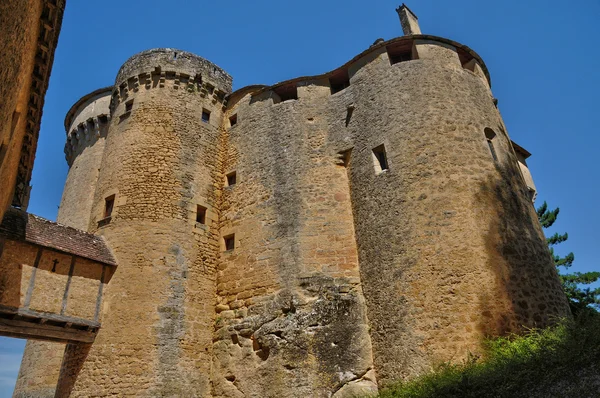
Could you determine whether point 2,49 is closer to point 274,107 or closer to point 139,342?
point 139,342

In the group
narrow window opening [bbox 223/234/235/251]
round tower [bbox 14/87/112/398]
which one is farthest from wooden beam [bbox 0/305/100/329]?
round tower [bbox 14/87/112/398]

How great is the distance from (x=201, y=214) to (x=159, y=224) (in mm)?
1726

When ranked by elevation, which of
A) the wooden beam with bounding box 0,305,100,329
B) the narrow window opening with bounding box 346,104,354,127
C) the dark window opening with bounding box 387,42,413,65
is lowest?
the wooden beam with bounding box 0,305,100,329

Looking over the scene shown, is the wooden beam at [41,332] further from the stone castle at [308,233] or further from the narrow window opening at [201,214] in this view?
the narrow window opening at [201,214]

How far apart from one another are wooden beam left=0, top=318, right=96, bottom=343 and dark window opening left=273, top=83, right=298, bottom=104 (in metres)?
9.75

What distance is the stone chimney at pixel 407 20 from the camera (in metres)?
15.9

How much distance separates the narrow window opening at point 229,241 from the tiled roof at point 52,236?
A: 11.2 feet

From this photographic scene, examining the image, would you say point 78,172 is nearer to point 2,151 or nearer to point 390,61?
point 2,151

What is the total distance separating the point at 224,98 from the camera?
16312mm

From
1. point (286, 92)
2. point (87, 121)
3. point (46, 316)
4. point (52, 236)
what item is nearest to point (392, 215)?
point (286, 92)

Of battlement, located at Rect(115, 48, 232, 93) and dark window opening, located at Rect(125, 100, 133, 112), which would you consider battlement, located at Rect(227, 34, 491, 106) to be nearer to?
battlement, located at Rect(115, 48, 232, 93)

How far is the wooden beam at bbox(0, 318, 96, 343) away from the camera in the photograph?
9.73 meters

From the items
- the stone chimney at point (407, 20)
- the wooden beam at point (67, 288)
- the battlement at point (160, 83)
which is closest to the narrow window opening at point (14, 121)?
the wooden beam at point (67, 288)

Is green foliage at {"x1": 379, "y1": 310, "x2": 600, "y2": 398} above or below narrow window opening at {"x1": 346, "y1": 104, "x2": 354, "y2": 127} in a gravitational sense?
below
